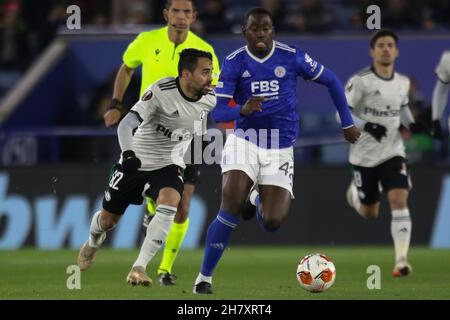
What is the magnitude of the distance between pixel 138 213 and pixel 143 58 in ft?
16.0

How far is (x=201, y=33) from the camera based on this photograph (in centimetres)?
1795

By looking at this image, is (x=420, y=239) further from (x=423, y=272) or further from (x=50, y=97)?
(x=50, y=97)

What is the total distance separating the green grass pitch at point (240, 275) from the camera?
10.0 m

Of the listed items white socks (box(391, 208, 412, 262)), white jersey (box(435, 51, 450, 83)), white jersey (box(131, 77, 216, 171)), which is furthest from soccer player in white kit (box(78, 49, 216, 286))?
white jersey (box(435, 51, 450, 83))

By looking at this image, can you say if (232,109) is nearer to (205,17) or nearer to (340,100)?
(340,100)

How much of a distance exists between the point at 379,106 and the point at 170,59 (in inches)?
101

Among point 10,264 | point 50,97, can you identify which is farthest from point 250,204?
point 50,97

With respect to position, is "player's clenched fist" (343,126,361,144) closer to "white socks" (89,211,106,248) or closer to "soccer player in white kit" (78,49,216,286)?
"soccer player in white kit" (78,49,216,286)

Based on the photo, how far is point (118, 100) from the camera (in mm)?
11594

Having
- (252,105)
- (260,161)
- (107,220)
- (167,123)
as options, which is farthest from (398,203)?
(252,105)

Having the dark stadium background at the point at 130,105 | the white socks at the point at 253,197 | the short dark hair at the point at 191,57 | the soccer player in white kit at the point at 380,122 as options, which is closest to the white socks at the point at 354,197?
the soccer player in white kit at the point at 380,122

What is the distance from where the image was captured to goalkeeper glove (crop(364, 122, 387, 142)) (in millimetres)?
12672

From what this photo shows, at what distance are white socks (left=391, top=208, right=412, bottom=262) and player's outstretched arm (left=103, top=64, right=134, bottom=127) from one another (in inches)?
114

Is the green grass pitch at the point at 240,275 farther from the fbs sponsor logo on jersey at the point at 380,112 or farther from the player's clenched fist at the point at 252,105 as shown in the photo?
the fbs sponsor logo on jersey at the point at 380,112
